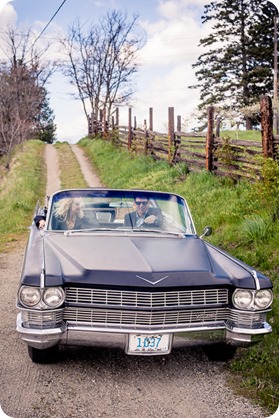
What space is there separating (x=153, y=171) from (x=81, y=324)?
1319 centimetres

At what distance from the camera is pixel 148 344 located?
3568mm

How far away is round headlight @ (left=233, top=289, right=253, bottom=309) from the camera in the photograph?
3.77 m

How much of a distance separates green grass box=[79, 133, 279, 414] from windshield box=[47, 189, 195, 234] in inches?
51.5

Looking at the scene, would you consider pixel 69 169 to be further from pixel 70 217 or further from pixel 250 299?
pixel 250 299

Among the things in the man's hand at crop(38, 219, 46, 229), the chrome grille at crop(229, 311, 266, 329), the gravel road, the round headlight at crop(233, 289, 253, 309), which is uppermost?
the man's hand at crop(38, 219, 46, 229)

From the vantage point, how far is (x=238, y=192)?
397 inches

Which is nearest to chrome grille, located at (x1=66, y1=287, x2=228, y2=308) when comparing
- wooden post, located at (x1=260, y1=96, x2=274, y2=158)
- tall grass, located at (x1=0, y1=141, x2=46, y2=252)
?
tall grass, located at (x1=0, y1=141, x2=46, y2=252)

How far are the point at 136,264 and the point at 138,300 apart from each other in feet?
0.98

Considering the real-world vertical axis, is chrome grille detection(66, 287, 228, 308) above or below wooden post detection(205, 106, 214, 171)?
below

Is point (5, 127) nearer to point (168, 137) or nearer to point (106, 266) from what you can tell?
point (168, 137)

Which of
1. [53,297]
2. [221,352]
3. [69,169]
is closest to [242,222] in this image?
[221,352]

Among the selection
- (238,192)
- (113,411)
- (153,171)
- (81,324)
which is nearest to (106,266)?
(81,324)

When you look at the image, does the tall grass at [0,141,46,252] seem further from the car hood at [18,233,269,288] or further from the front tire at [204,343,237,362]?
the front tire at [204,343,237,362]

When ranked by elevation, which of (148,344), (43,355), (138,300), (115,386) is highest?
(138,300)
